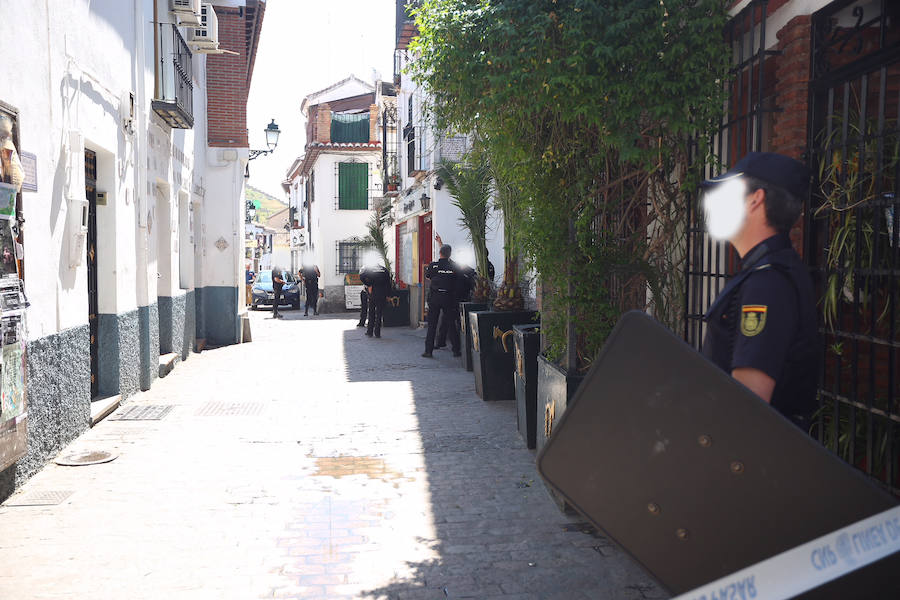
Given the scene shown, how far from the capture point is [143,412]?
798cm

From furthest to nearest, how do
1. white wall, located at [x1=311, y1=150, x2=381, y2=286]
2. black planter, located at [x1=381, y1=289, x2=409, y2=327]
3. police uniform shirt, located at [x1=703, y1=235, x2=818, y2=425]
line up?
white wall, located at [x1=311, y1=150, x2=381, y2=286] → black planter, located at [x1=381, y1=289, x2=409, y2=327] → police uniform shirt, located at [x1=703, y1=235, x2=818, y2=425]

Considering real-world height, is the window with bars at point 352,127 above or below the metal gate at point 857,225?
above

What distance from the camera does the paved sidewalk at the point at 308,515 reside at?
3.78 m

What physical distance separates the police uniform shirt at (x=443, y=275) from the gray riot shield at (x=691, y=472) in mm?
10144

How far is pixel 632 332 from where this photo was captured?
1.93 meters

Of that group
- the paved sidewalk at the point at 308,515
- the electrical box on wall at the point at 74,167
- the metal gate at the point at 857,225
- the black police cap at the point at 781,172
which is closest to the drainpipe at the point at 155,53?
the electrical box on wall at the point at 74,167

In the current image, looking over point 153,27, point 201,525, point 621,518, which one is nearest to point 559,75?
point 621,518

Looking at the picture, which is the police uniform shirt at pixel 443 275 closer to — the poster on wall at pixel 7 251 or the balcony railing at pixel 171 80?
the balcony railing at pixel 171 80

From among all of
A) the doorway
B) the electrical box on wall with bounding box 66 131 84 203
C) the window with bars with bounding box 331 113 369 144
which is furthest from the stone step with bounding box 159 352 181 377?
the window with bars with bounding box 331 113 369 144

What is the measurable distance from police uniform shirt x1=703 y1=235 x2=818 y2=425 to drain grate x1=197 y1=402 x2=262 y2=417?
6363 mm

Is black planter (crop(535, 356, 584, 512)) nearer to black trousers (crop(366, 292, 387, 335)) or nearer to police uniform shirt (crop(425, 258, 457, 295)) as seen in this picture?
police uniform shirt (crop(425, 258, 457, 295))

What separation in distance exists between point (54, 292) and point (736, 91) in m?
5.19

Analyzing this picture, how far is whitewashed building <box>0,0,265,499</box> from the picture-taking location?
546 cm

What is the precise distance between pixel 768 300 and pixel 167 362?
9808 millimetres
